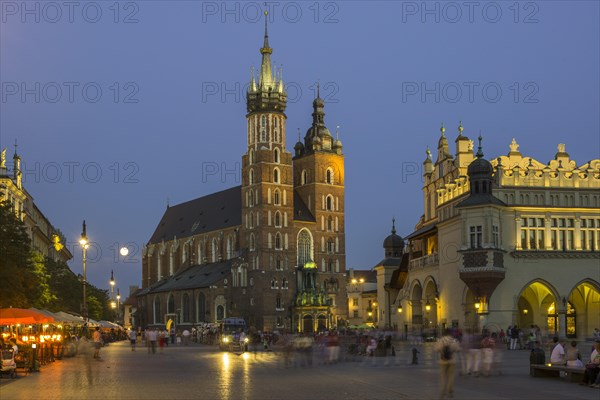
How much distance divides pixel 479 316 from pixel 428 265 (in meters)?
10.7

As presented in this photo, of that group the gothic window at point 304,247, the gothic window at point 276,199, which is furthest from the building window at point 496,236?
the gothic window at point 304,247

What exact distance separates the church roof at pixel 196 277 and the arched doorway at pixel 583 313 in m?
70.0

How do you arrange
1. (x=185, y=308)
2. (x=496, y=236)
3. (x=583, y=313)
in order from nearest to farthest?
(x=496, y=236) < (x=583, y=313) < (x=185, y=308)

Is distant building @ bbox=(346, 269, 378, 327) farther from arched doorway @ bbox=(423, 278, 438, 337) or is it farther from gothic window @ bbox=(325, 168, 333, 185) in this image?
arched doorway @ bbox=(423, 278, 438, 337)

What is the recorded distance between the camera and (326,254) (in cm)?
13625

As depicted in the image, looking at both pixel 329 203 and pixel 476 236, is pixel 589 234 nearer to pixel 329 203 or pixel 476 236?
pixel 476 236

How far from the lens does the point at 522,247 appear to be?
63781mm

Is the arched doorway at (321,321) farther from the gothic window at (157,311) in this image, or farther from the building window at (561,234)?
the building window at (561,234)

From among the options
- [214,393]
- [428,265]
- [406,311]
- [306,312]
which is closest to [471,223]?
[428,265]

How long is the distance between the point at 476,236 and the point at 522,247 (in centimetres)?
355

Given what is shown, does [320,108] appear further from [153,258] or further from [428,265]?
[428,265]

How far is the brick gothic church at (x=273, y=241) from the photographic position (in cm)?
12888

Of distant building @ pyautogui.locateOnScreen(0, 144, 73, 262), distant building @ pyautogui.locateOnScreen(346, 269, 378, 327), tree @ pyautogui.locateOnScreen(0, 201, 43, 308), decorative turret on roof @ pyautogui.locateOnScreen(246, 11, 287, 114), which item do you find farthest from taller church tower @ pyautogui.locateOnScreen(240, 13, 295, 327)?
tree @ pyautogui.locateOnScreen(0, 201, 43, 308)

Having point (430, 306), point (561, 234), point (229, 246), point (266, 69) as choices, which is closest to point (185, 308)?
point (229, 246)
